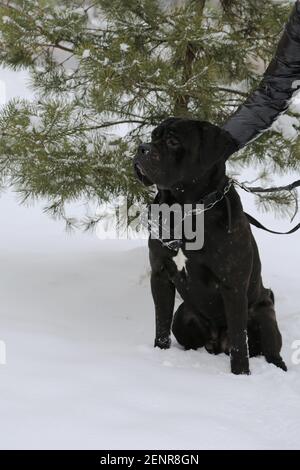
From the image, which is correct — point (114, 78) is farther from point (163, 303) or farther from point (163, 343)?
point (163, 343)

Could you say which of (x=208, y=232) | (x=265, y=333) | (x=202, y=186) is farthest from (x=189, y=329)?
(x=202, y=186)

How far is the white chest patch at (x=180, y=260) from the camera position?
8.86 feet

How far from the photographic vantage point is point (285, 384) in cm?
249

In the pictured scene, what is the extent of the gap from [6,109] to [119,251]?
2358 mm

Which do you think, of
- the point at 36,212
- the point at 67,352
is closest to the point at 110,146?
the point at 67,352

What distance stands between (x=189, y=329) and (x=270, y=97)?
115 cm

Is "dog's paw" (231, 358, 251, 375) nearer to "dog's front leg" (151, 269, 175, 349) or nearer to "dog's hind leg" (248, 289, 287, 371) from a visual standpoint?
"dog's hind leg" (248, 289, 287, 371)

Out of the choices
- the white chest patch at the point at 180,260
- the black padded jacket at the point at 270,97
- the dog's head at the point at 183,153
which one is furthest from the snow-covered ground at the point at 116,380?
the black padded jacket at the point at 270,97

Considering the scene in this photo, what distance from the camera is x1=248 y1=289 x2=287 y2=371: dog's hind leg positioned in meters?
2.85

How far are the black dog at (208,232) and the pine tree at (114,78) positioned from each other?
0.95 m

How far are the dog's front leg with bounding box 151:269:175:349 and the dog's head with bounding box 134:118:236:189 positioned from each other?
1.52ft

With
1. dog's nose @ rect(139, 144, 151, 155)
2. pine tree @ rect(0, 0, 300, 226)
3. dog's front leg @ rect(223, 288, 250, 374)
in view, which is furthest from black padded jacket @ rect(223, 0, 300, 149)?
pine tree @ rect(0, 0, 300, 226)

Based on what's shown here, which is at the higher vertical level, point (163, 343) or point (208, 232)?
point (208, 232)

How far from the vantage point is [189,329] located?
2.98 m
